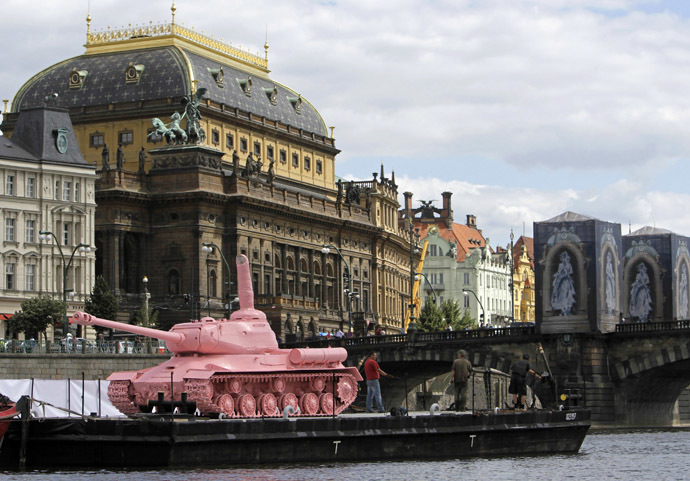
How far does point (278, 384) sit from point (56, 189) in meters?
55.5

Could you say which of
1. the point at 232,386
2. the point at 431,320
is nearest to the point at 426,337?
the point at 431,320

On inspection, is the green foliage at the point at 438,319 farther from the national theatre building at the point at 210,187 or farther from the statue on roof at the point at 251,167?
the statue on roof at the point at 251,167

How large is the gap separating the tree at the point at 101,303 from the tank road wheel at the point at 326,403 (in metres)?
46.0

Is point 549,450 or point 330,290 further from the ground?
point 330,290

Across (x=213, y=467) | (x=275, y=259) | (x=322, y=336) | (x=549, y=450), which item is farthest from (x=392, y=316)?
(x=213, y=467)

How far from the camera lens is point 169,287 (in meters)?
118

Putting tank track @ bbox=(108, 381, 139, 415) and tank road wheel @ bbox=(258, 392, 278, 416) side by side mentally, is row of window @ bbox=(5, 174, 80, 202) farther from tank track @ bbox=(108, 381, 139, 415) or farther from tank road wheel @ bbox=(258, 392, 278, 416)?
tank road wheel @ bbox=(258, 392, 278, 416)

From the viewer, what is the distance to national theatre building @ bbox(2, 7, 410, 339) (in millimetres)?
116750

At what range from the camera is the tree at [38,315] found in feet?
305

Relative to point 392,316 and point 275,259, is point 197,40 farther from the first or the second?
point 392,316

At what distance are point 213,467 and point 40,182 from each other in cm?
6117

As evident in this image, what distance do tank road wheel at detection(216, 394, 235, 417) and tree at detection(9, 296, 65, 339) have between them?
147ft

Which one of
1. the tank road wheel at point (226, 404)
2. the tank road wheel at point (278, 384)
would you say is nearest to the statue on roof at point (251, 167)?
the tank road wheel at point (278, 384)

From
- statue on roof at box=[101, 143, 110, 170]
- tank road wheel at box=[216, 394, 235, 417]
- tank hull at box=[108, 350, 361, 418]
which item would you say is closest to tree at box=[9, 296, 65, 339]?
statue on roof at box=[101, 143, 110, 170]
